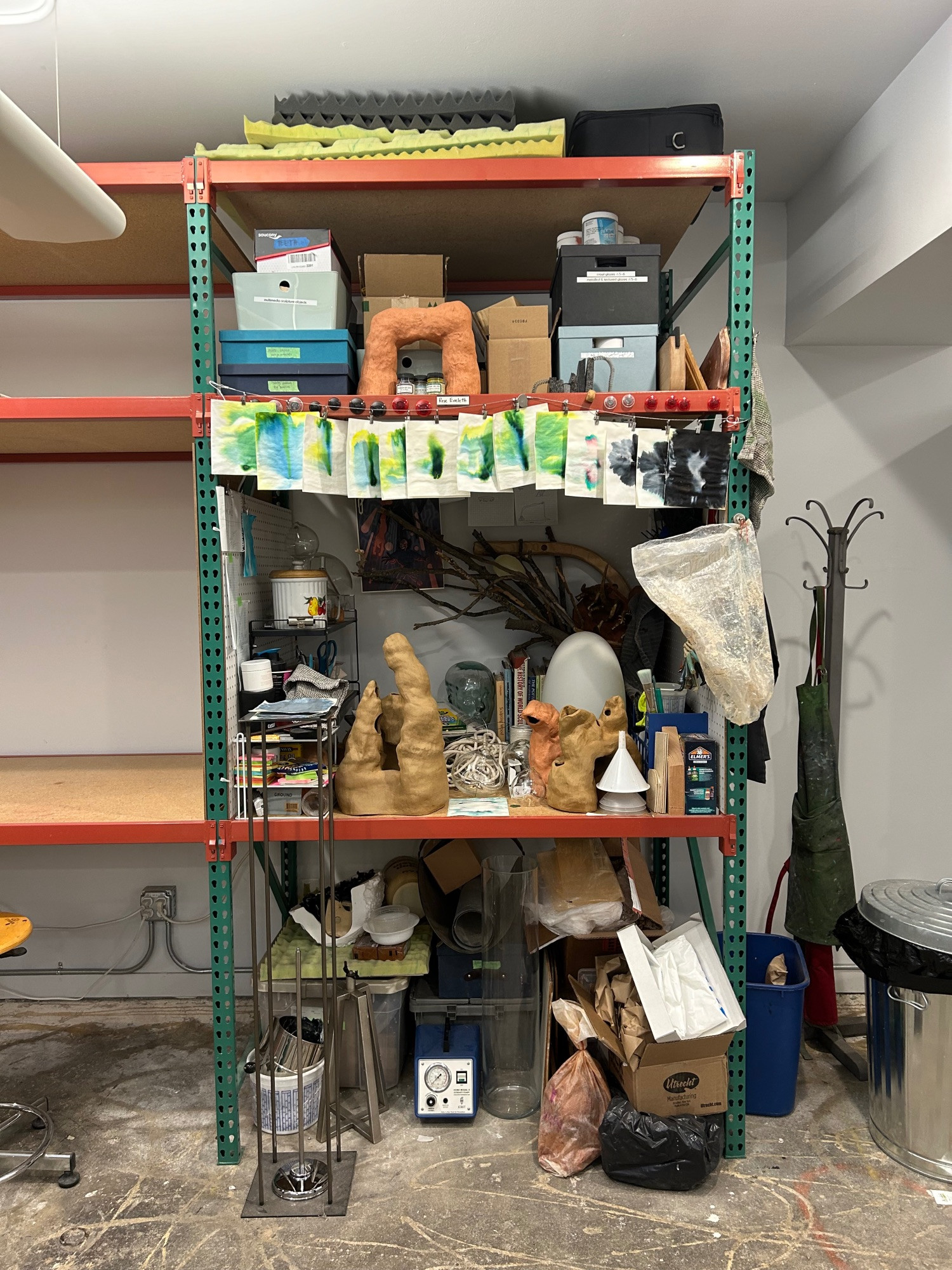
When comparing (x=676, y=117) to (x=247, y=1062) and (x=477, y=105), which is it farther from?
(x=247, y=1062)

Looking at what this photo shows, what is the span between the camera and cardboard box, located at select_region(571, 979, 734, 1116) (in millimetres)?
1977

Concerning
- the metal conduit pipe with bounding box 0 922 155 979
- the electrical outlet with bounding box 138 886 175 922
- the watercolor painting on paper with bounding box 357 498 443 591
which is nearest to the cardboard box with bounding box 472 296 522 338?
Result: the watercolor painting on paper with bounding box 357 498 443 591

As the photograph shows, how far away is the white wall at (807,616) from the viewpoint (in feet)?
9.02

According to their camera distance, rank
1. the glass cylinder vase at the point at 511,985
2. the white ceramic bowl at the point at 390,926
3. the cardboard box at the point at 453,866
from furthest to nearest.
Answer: the cardboard box at the point at 453,866 < the white ceramic bowl at the point at 390,926 < the glass cylinder vase at the point at 511,985

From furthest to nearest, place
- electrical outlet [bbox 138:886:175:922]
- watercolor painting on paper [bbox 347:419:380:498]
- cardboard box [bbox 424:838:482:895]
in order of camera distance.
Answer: electrical outlet [bbox 138:886:175:922] < cardboard box [bbox 424:838:482:895] < watercolor painting on paper [bbox 347:419:380:498]

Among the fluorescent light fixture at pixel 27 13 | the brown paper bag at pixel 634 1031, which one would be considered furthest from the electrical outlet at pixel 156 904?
the fluorescent light fixture at pixel 27 13

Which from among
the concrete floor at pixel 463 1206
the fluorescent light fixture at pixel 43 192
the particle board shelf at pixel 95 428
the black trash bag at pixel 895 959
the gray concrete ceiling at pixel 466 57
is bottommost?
the concrete floor at pixel 463 1206

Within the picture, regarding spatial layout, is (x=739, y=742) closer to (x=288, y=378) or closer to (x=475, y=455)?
(x=475, y=455)

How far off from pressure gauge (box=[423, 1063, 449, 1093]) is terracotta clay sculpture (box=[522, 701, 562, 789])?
0.77 metres

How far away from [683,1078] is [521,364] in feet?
5.64

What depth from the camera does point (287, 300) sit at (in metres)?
2.04

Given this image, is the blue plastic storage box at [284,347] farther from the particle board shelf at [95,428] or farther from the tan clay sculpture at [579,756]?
the tan clay sculpture at [579,756]

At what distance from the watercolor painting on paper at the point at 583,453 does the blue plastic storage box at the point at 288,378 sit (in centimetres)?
55

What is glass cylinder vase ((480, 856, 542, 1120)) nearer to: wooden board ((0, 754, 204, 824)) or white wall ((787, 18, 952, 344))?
wooden board ((0, 754, 204, 824))
